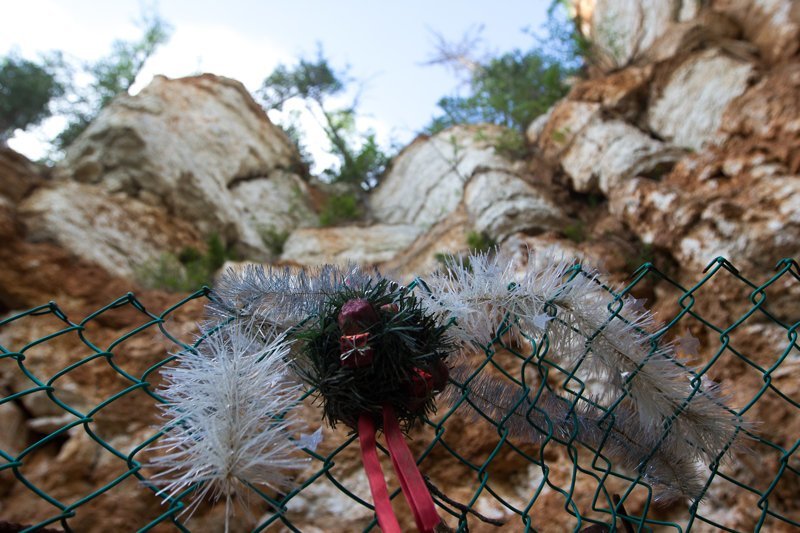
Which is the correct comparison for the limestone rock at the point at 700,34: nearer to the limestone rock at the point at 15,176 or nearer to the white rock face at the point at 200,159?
the white rock face at the point at 200,159

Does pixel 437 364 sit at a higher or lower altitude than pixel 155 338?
lower

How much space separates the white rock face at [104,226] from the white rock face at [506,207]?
2.96 meters

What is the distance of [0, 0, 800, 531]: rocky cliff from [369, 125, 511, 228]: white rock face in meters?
0.04

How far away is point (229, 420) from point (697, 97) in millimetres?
5192

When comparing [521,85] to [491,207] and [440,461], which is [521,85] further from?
[440,461]

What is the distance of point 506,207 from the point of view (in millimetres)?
4816

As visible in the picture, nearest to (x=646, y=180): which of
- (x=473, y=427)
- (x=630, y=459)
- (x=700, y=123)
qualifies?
(x=700, y=123)

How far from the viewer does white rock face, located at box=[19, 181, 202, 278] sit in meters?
4.36

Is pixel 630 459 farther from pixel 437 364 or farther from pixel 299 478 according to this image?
pixel 299 478

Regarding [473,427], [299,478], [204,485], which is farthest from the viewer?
[473,427]

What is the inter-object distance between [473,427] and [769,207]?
7.21 feet

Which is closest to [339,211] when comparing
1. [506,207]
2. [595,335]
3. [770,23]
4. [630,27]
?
[506,207]

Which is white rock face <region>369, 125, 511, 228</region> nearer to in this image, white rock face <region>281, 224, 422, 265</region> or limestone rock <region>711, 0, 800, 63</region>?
white rock face <region>281, 224, 422, 265</region>

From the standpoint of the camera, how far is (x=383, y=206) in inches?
301
